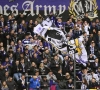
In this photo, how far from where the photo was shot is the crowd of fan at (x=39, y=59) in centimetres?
2827

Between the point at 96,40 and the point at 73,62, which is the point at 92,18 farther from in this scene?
the point at 73,62

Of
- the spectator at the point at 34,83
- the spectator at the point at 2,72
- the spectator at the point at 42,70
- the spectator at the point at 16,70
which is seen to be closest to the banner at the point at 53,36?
the spectator at the point at 42,70

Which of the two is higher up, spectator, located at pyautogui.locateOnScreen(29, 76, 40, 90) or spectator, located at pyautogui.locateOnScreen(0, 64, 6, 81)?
spectator, located at pyautogui.locateOnScreen(0, 64, 6, 81)

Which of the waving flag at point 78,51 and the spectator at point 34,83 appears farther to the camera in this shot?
the waving flag at point 78,51

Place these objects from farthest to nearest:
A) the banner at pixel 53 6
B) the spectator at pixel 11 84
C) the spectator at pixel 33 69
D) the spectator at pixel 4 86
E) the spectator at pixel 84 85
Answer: the banner at pixel 53 6, the spectator at pixel 33 69, the spectator at pixel 84 85, the spectator at pixel 11 84, the spectator at pixel 4 86

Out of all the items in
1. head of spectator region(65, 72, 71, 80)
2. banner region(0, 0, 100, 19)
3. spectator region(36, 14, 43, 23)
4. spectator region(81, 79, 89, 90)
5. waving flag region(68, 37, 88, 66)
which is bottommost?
spectator region(81, 79, 89, 90)

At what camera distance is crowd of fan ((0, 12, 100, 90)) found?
2827cm

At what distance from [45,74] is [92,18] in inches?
302

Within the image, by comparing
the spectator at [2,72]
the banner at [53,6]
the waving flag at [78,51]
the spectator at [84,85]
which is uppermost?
the banner at [53,6]

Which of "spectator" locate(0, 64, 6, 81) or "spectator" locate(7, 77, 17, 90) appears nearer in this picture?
"spectator" locate(7, 77, 17, 90)

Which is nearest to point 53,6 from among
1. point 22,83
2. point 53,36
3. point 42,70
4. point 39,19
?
point 39,19

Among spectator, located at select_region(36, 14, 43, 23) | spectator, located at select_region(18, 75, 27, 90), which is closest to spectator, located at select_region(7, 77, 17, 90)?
spectator, located at select_region(18, 75, 27, 90)

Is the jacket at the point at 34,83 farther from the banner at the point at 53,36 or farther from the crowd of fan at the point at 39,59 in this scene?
the banner at the point at 53,36

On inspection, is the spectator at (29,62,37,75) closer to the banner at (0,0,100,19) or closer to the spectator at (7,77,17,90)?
the spectator at (7,77,17,90)
